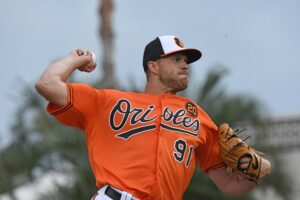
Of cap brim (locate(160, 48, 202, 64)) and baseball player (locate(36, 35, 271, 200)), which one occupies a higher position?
cap brim (locate(160, 48, 202, 64))

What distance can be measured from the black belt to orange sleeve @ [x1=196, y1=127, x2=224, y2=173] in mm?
849

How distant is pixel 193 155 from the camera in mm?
7727

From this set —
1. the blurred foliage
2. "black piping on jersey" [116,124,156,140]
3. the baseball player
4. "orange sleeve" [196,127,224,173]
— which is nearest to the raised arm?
the baseball player

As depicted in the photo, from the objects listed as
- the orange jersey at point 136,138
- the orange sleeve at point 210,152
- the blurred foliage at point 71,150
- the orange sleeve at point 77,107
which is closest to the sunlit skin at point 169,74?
the orange jersey at point 136,138

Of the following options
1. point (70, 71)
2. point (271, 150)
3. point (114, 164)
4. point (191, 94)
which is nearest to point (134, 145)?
point (114, 164)

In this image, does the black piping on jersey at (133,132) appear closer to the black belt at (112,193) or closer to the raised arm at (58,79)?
the black belt at (112,193)

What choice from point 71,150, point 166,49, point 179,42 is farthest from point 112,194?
point 71,150

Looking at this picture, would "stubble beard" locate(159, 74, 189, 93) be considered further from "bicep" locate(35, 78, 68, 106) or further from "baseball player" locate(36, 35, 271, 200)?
"bicep" locate(35, 78, 68, 106)

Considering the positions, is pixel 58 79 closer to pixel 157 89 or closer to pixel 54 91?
pixel 54 91

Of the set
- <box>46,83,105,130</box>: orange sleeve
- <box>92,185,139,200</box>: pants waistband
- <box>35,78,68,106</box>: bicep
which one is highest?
<box>35,78,68,106</box>: bicep

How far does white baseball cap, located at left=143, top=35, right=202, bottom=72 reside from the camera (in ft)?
25.8

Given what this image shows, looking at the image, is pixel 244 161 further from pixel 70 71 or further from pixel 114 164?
pixel 70 71

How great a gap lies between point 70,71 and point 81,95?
0.19 m

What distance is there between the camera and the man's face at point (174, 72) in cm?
781
